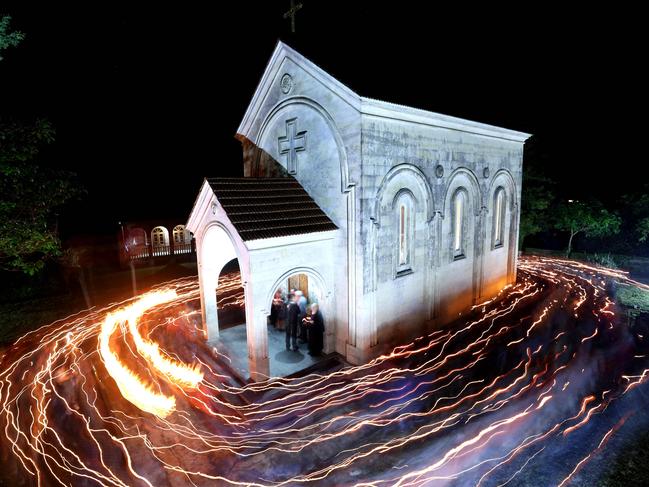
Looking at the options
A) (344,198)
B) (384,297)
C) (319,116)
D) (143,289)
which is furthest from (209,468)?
(143,289)

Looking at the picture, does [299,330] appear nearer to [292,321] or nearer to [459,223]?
[292,321]

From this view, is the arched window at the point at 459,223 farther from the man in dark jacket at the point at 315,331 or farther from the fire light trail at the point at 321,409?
the man in dark jacket at the point at 315,331

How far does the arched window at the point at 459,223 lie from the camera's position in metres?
14.0

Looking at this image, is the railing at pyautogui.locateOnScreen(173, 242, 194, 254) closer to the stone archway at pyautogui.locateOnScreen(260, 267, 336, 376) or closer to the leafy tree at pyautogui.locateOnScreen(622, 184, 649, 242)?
the stone archway at pyautogui.locateOnScreen(260, 267, 336, 376)

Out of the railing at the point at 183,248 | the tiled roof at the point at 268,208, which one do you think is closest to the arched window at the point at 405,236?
the tiled roof at the point at 268,208

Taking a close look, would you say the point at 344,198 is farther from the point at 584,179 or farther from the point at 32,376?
the point at 584,179

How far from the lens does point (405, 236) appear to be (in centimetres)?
1195

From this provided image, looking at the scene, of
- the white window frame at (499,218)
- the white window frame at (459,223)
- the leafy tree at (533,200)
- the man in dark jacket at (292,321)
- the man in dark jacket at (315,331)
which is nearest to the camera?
the man in dark jacket at (315,331)

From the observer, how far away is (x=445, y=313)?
45.2ft

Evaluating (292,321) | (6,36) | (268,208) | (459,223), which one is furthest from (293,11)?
(292,321)

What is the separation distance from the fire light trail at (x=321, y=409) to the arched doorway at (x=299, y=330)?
35.2 inches

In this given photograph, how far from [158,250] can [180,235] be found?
7.22 feet

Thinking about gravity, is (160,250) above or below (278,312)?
above

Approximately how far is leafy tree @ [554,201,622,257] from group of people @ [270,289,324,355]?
839 inches
